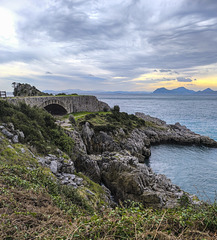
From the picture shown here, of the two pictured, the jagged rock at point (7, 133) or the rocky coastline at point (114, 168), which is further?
the rocky coastline at point (114, 168)

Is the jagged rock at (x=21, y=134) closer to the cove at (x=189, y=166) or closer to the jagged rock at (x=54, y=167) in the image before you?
the jagged rock at (x=54, y=167)

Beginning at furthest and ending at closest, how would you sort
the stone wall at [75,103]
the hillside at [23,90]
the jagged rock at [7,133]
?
the hillside at [23,90]
the stone wall at [75,103]
the jagged rock at [7,133]

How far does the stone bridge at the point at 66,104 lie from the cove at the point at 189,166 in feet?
68.6

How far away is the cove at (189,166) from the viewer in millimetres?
22547

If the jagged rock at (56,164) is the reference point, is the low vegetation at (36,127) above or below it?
above

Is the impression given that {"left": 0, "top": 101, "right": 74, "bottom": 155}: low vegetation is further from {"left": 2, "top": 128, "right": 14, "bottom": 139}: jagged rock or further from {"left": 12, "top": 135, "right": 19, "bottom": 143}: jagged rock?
{"left": 2, "top": 128, "right": 14, "bottom": 139}: jagged rock

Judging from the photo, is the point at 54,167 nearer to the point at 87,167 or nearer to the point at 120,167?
the point at 87,167

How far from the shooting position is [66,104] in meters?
42.7

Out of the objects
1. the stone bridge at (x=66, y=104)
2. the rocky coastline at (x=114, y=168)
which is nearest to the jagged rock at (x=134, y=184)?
the rocky coastline at (x=114, y=168)

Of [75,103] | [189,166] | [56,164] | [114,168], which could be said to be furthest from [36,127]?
[75,103]

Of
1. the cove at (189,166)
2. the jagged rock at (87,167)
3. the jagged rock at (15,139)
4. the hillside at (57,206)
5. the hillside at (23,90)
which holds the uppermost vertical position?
the hillside at (23,90)

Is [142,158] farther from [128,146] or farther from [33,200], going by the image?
[33,200]

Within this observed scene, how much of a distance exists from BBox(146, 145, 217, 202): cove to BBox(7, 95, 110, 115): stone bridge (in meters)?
20.9

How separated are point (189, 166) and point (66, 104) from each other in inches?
1158
